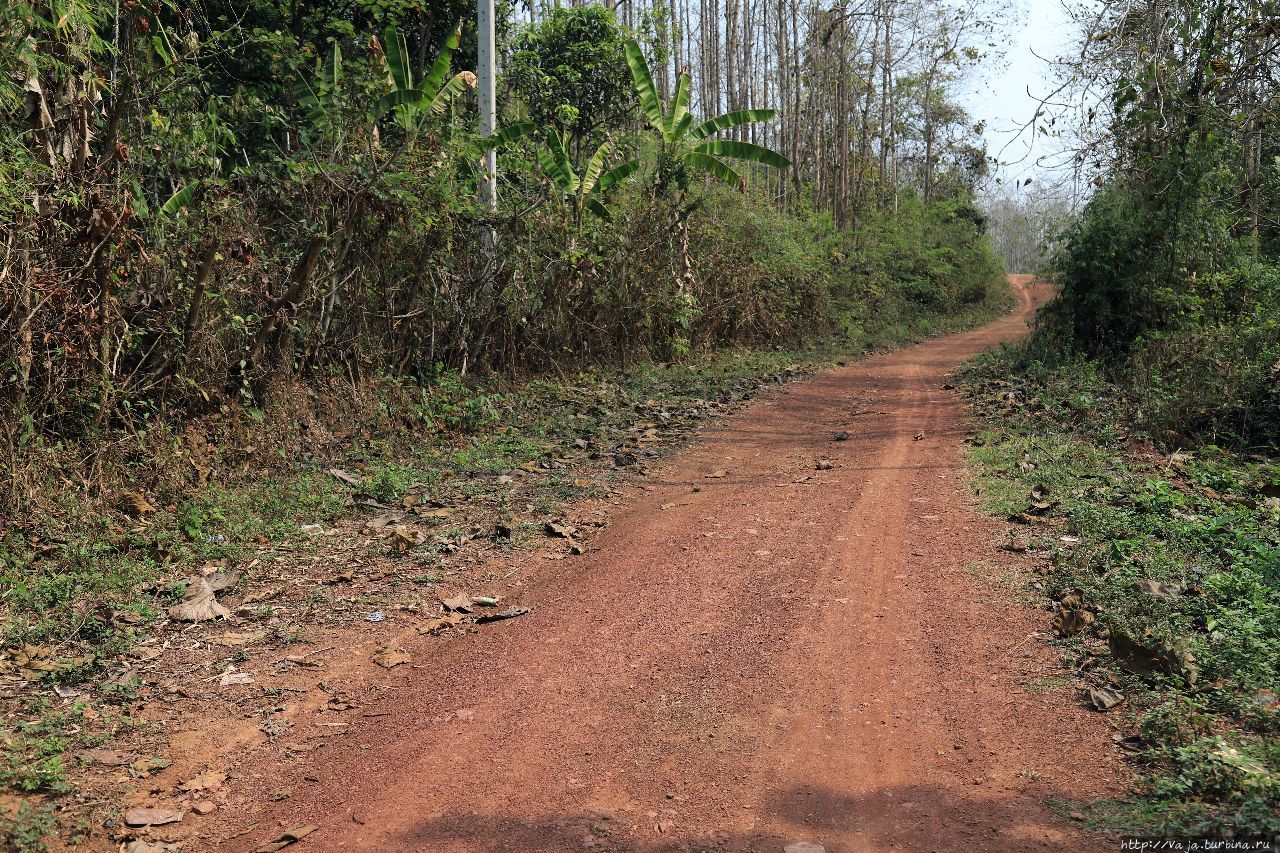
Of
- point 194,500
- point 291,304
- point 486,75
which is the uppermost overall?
point 486,75

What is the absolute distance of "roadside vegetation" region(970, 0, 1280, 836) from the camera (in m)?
3.60

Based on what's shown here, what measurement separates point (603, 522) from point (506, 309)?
16.7 ft

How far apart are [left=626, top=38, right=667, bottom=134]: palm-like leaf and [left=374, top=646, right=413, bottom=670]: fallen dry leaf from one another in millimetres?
10840

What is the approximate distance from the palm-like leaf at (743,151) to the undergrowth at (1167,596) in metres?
5.93

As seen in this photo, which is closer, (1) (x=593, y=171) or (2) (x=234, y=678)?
(2) (x=234, y=678)

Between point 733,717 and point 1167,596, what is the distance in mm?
2460

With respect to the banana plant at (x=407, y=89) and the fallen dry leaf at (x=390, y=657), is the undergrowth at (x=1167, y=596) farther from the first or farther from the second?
the banana plant at (x=407, y=89)

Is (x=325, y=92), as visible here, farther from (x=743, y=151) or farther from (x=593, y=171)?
(x=743, y=151)

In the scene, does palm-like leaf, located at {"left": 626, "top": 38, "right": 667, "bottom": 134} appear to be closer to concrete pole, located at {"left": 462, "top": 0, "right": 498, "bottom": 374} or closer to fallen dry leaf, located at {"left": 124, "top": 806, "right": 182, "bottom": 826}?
concrete pole, located at {"left": 462, "top": 0, "right": 498, "bottom": 374}

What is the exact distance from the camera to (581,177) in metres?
13.1

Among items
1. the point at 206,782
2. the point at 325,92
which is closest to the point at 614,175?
the point at 325,92

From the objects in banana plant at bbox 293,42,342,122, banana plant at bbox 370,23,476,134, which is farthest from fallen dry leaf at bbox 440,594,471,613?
banana plant at bbox 293,42,342,122

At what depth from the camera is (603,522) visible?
23.1 feet

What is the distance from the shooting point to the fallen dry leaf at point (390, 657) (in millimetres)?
4695
